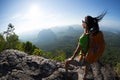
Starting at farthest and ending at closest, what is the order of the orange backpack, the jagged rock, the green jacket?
the jagged rock
the green jacket
the orange backpack

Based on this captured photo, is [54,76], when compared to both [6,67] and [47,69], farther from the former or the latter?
[6,67]

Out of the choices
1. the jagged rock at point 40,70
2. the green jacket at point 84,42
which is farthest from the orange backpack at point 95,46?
the jagged rock at point 40,70

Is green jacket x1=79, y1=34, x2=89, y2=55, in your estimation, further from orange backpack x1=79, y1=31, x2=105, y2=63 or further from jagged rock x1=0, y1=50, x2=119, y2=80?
jagged rock x1=0, y1=50, x2=119, y2=80

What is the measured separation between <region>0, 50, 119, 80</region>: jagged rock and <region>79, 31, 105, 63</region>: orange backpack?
321 centimetres

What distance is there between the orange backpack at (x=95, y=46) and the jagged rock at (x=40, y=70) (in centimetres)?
321

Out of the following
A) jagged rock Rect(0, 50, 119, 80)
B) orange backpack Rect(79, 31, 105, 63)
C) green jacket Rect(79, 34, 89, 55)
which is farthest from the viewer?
jagged rock Rect(0, 50, 119, 80)

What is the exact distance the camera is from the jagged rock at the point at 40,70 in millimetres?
10484

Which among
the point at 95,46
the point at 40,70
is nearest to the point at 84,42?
the point at 95,46

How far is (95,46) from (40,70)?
4750mm

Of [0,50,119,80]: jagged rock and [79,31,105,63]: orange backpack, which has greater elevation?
[79,31,105,63]: orange backpack

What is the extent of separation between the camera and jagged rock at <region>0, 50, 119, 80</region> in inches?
413

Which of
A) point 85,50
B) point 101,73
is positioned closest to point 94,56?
point 85,50

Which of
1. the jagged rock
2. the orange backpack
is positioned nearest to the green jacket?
the orange backpack

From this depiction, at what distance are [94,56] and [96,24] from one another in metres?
1.20
